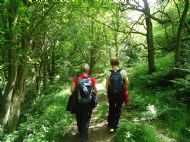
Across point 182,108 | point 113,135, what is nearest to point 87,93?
point 113,135

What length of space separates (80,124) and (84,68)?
1.43 metres

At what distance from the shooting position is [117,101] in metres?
8.69

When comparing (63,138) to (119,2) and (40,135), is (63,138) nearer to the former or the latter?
(40,135)

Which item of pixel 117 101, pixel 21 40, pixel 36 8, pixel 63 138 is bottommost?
pixel 63 138

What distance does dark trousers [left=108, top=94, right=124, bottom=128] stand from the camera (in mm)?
8602

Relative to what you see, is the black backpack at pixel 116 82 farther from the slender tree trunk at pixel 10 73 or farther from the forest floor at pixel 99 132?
the slender tree trunk at pixel 10 73

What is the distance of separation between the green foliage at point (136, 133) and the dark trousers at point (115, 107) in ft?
1.14

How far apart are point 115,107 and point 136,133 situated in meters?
0.96

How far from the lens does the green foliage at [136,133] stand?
8.02 meters

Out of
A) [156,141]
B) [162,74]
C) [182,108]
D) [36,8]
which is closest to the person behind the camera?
[156,141]

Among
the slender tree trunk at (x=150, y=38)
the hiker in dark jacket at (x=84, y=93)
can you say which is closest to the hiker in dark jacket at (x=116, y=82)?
the hiker in dark jacket at (x=84, y=93)

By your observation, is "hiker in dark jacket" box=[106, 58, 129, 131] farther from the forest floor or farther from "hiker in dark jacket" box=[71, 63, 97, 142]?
the forest floor

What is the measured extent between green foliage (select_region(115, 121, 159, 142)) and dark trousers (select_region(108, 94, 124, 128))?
0.35 metres

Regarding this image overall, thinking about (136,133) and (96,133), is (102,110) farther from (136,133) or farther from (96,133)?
(136,133)
